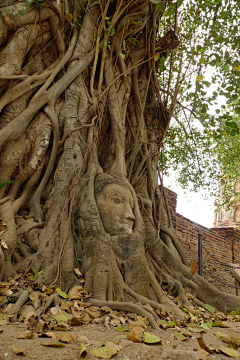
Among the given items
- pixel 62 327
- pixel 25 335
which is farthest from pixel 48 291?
pixel 25 335

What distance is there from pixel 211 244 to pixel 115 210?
5308mm

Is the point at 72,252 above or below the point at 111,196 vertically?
below

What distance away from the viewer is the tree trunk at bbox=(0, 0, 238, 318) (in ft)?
9.49

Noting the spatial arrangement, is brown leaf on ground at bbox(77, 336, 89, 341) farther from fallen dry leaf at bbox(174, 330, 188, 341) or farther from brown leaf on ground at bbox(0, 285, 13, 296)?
brown leaf on ground at bbox(0, 285, 13, 296)

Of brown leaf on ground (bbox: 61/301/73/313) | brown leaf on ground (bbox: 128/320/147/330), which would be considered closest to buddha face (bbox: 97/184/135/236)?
brown leaf on ground (bbox: 61/301/73/313)

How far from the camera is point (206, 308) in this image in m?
3.46

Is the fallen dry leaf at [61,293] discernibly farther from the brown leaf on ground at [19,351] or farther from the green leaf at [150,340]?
the brown leaf on ground at [19,351]

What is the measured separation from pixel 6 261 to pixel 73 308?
816 mm

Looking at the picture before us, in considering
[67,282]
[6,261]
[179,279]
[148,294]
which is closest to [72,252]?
[67,282]

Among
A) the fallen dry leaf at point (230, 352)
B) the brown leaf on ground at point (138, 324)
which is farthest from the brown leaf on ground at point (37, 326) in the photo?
the fallen dry leaf at point (230, 352)

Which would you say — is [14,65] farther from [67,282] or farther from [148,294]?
[148,294]

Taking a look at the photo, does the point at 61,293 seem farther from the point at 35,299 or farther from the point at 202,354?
the point at 202,354

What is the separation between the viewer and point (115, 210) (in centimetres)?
325

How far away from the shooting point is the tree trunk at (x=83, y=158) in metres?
2.89
